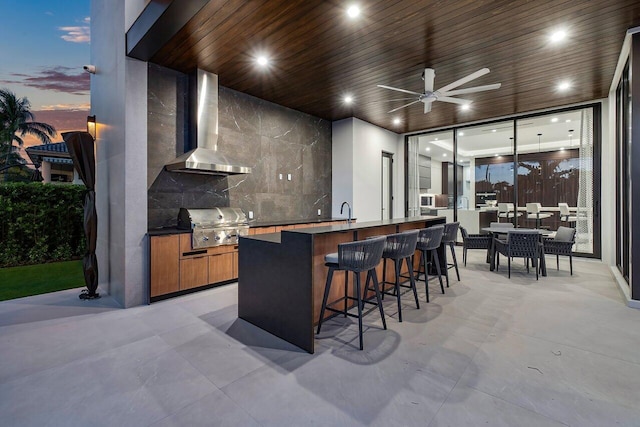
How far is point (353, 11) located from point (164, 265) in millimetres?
3603

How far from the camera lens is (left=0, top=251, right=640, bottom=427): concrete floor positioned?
166 centimetres

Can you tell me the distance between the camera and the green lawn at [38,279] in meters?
4.08

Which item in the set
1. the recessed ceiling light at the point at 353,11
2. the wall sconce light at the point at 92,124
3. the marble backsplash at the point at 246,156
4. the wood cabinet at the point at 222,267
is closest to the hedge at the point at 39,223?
the wall sconce light at the point at 92,124

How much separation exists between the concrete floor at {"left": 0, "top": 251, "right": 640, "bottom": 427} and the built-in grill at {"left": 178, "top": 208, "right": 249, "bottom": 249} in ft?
2.97

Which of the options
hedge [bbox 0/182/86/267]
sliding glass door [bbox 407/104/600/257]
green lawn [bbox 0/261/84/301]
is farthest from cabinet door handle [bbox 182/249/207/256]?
sliding glass door [bbox 407/104/600/257]

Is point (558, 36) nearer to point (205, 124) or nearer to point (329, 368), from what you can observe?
point (329, 368)

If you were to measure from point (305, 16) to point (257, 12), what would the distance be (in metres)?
0.48

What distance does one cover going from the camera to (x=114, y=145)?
12.7 feet

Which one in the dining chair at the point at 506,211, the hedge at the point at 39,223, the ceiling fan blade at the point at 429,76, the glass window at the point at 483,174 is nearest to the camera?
the ceiling fan blade at the point at 429,76

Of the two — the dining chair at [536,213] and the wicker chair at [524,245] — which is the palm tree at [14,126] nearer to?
the wicker chair at [524,245]

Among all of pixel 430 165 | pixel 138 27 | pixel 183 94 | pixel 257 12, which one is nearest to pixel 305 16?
pixel 257 12

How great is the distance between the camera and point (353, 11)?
2971 millimetres

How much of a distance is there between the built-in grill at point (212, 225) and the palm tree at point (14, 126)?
12228 millimetres

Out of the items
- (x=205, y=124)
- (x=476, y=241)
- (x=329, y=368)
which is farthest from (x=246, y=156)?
(x=476, y=241)
